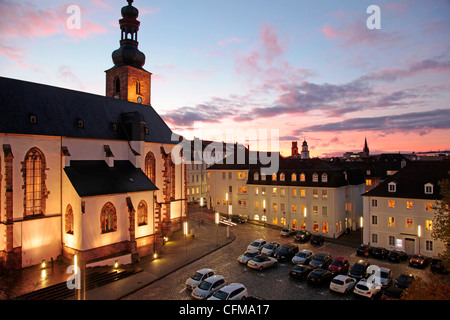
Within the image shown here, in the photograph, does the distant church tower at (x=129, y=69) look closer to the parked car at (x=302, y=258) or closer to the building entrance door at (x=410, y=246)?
the parked car at (x=302, y=258)

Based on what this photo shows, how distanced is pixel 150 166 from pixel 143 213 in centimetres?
820

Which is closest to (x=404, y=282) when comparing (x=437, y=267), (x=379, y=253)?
(x=437, y=267)

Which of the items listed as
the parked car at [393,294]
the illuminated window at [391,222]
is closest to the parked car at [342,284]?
the parked car at [393,294]

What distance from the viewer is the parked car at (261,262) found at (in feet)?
91.9

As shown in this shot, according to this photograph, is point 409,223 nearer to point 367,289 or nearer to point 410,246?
point 410,246

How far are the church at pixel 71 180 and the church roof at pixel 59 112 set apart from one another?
0.31ft

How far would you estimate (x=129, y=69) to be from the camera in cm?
4456

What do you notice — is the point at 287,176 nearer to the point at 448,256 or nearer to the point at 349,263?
the point at 349,263

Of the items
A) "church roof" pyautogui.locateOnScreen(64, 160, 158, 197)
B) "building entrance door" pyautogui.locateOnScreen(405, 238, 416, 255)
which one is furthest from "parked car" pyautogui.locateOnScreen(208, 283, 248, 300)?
"building entrance door" pyautogui.locateOnScreen(405, 238, 416, 255)

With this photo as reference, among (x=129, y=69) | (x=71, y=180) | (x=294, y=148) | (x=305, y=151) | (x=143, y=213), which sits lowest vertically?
(x=143, y=213)

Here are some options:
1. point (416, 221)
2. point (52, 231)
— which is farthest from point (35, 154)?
point (416, 221)

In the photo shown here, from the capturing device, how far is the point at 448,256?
1622 centimetres

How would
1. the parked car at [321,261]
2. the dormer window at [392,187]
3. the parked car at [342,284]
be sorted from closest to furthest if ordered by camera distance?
the parked car at [342,284]
the parked car at [321,261]
the dormer window at [392,187]

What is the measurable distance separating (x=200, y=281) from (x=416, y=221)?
27.7m
